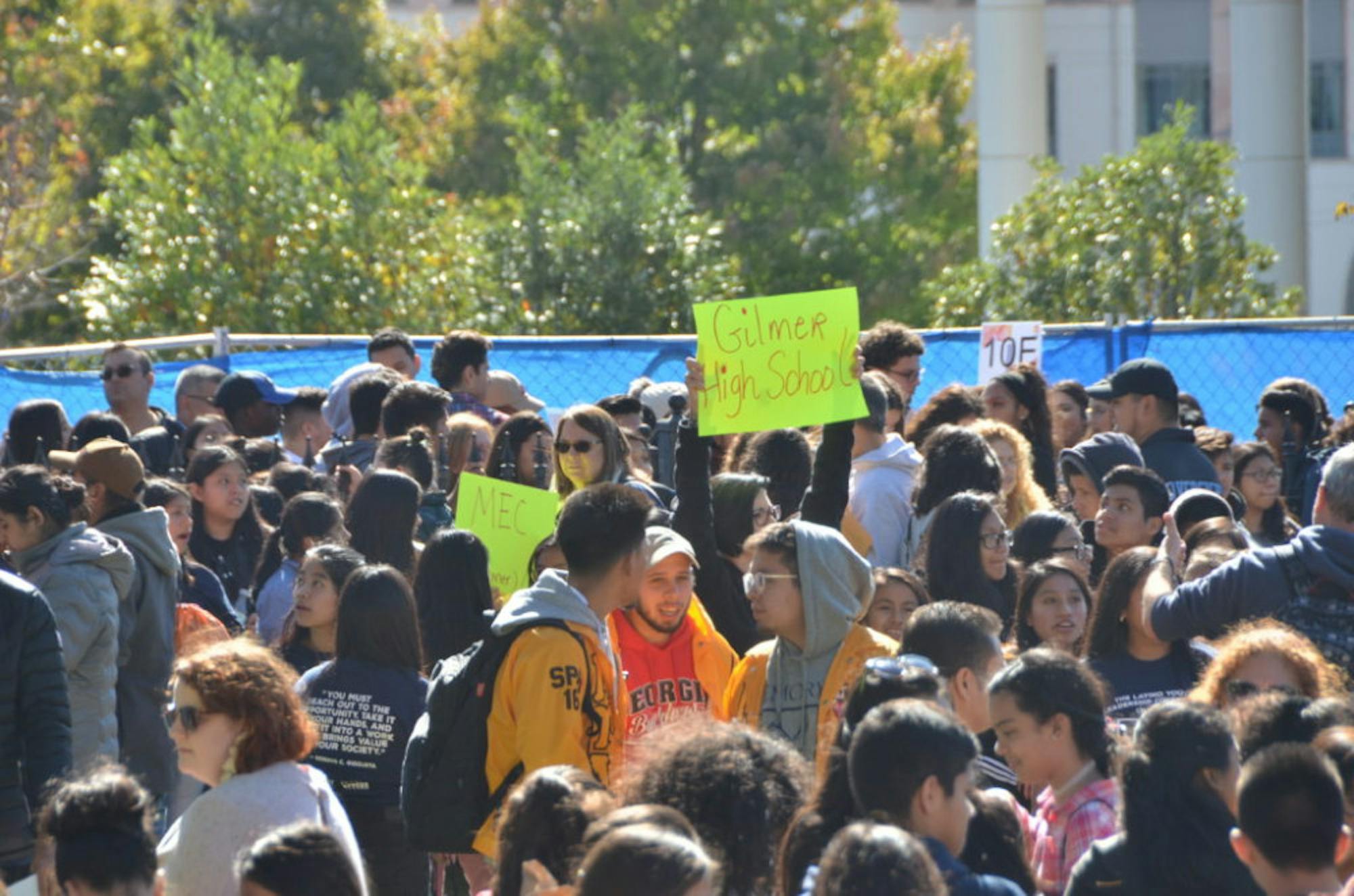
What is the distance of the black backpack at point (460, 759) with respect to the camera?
5020mm

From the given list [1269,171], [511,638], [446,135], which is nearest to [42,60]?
[446,135]

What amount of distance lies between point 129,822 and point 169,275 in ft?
50.5

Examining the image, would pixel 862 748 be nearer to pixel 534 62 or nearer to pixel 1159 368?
pixel 1159 368

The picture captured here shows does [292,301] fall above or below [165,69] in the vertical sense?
below

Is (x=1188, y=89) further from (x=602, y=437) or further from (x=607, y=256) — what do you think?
(x=602, y=437)

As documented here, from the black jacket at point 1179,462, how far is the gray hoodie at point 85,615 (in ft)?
13.4

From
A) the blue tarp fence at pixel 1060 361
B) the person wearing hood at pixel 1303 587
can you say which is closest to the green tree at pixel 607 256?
the blue tarp fence at pixel 1060 361

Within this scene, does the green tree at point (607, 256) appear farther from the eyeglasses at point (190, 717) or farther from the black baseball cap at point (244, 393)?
the eyeglasses at point (190, 717)

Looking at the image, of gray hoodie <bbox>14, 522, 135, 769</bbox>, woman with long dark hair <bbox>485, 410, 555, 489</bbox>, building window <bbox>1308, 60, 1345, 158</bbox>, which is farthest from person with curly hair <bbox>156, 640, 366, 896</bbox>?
building window <bbox>1308, 60, 1345, 158</bbox>

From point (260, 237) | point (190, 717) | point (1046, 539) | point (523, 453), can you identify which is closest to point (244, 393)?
point (523, 453)

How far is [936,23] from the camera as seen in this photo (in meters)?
46.2

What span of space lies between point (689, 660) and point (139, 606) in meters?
1.90

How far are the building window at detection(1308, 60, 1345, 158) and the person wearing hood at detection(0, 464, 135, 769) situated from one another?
35862mm

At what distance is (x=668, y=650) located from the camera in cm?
589
